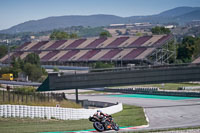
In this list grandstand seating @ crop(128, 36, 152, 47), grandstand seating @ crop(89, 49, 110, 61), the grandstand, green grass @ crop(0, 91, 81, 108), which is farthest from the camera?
grandstand seating @ crop(128, 36, 152, 47)

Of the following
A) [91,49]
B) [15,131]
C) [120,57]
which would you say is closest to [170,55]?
[120,57]

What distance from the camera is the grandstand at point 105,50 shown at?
109 meters

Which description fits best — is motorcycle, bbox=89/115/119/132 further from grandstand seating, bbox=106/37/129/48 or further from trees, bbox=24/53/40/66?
grandstand seating, bbox=106/37/129/48

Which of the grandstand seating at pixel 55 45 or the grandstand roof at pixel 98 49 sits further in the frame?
the grandstand seating at pixel 55 45

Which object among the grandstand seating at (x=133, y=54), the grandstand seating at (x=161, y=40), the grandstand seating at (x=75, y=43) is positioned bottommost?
the grandstand seating at (x=133, y=54)

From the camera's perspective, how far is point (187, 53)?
125188 mm

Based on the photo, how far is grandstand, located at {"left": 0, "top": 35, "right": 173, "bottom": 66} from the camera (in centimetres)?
10919

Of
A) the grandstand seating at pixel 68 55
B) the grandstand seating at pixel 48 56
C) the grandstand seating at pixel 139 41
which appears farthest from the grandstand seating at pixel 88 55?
the grandstand seating at pixel 48 56

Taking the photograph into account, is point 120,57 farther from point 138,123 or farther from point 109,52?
point 138,123

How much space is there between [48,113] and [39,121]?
1.37 metres

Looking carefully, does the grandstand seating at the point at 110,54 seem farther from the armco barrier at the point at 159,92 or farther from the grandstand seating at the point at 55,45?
the armco barrier at the point at 159,92

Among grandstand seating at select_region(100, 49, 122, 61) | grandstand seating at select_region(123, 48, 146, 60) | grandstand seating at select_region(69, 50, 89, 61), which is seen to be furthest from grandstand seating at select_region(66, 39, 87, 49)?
grandstand seating at select_region(123, 48, 146, 60)

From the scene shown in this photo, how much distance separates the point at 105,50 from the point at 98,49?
12.4 feet

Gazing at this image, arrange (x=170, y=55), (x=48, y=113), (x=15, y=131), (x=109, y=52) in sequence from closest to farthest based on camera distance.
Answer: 1. (x=15, y=131)
2. (x=48, y=113)
3. (x=170, y=55)
4. (x=109, y=52)
